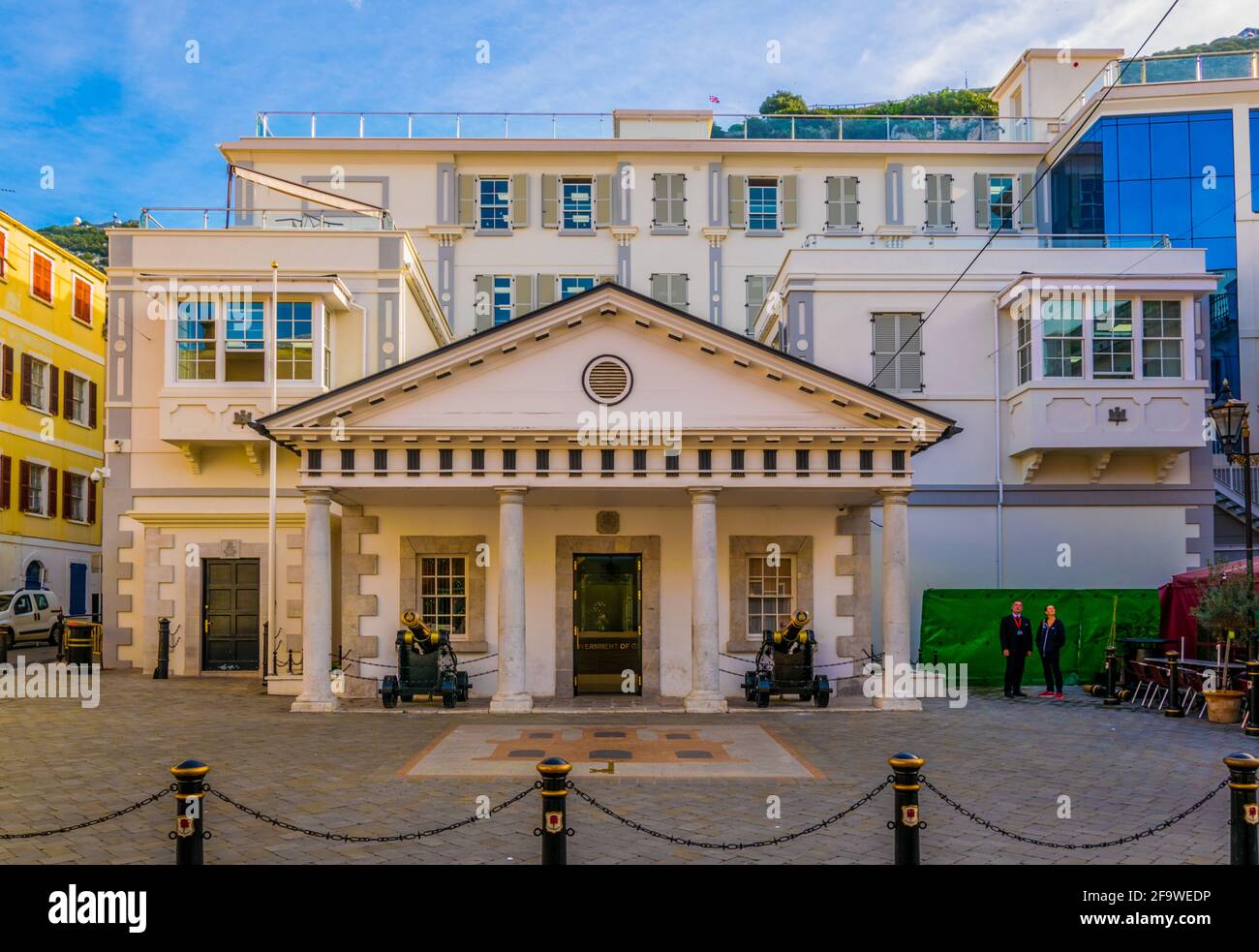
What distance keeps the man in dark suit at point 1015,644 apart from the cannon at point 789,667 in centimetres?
382

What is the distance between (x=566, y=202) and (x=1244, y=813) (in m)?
30.1

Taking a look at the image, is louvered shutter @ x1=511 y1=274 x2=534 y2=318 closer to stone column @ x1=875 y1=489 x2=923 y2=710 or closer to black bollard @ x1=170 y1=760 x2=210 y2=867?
stone column @ x1=875 y1=489 x2=923 y2=710

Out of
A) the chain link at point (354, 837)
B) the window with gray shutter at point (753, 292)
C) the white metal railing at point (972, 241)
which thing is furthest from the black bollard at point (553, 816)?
the window with gray shutter at point (753, 292)

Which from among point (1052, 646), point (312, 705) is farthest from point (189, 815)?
point (1052, 646)

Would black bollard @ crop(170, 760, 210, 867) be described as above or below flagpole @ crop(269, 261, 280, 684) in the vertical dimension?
below

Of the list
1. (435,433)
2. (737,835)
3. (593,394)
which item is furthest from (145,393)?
(737,835)

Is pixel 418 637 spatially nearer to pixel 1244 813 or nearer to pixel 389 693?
pixel 389 693

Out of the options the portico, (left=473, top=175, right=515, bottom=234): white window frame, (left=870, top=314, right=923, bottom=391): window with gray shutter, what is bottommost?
the portico

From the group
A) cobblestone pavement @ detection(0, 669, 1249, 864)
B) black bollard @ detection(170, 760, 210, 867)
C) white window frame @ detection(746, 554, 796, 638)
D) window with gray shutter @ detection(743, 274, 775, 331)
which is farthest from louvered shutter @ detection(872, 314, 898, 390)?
black bollard @ detection(170, 760, 210, 867)

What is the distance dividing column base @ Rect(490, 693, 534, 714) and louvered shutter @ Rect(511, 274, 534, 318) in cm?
1866

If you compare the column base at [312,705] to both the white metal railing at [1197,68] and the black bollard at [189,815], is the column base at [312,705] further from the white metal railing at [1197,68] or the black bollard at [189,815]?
the white metal railing at [1197,68]

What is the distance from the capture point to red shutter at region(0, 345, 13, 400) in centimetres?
3478

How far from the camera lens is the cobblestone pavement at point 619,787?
29.1 ft
